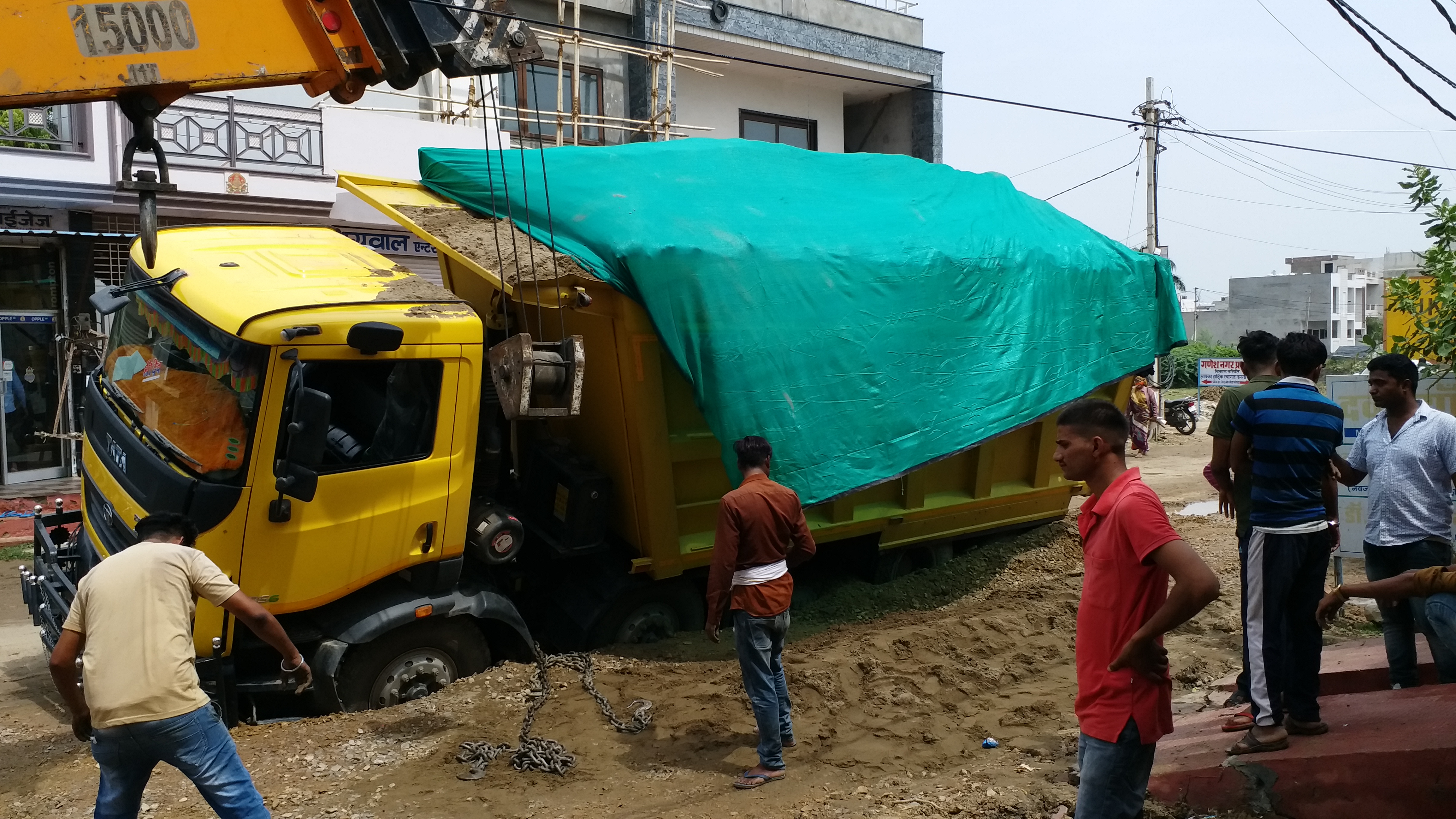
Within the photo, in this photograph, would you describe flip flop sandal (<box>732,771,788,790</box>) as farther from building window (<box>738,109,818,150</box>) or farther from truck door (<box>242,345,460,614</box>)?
building window (<box>738,109,818,150</box>)

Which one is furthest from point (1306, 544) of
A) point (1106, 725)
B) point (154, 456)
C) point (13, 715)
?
point (13, 715)

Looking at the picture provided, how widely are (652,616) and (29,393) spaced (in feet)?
34.4

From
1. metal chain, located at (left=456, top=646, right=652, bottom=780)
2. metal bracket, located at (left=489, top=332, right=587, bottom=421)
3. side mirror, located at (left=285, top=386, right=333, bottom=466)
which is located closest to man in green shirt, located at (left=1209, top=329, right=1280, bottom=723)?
metal chain, located at (left=456, top=646, right=652, bottom=780)

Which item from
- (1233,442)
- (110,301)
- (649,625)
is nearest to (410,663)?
(649,625)

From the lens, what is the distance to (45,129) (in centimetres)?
1327

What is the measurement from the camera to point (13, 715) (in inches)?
224

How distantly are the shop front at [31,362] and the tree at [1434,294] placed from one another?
13.2 metres

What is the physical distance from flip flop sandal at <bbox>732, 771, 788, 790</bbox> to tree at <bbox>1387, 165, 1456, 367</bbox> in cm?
350

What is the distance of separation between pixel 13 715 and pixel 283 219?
891cm

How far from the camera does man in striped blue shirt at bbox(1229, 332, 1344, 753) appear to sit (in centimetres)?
414

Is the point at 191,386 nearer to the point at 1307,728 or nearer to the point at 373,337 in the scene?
the point at 373,337

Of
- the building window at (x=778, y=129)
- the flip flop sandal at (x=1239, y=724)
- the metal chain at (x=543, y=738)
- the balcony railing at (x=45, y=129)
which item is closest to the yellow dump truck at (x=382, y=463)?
the metal chain at (x=543, y=738)

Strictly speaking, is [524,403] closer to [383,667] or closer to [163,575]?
[383,667]

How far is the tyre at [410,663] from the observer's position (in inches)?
212
